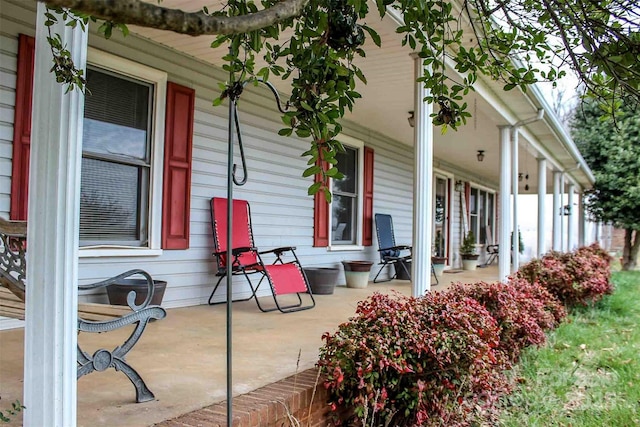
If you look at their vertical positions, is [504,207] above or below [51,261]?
above

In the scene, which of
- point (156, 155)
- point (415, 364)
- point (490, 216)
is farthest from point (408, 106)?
point (490, 216)

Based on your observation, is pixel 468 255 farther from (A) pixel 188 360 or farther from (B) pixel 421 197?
(A) pixel 188 360

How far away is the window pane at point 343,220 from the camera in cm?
660

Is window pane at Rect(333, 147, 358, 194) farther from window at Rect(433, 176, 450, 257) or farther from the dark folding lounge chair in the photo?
window at Rect(433, 176, 450, 257)

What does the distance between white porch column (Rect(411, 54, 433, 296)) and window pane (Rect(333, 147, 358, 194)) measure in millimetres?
2842

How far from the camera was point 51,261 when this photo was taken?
1408 mm

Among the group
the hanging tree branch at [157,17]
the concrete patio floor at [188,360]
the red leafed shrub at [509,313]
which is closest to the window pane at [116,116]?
the concrete patio floor at [188,360]

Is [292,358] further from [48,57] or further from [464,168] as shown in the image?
[464,168]

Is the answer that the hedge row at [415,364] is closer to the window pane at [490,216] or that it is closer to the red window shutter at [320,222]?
the red window shutter at [320,222]

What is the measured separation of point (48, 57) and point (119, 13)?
0.90 metres

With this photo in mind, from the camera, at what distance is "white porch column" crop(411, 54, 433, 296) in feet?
12.4

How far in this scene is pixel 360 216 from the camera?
695 centimetres

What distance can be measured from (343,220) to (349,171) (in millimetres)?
678

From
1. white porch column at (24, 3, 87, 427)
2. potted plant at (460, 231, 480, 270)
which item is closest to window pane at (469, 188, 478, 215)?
potted plant at (460, 231, 480, 270)
